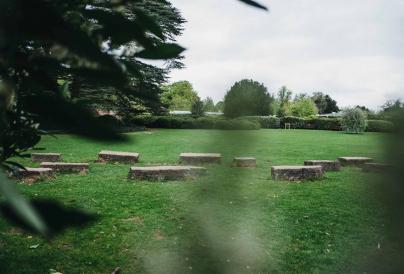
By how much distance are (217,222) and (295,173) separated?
967 cm

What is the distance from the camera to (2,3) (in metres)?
0.30

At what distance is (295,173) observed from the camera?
9.98 m

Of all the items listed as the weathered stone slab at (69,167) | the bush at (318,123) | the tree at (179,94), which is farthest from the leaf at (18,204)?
the tree at (179,94)

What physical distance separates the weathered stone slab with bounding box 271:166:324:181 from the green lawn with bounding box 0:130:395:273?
12.9 inches

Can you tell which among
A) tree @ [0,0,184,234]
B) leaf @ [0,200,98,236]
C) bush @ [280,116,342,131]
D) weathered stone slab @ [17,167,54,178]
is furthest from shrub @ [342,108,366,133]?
leaf @ [0,200,98,236]

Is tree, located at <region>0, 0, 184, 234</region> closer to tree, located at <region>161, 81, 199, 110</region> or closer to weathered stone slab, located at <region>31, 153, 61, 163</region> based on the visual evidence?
weathered stone slab, located at <region>31, 153, 61, 163</region>

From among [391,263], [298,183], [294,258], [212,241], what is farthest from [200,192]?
[298,183]

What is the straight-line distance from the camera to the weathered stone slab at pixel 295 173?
388 inches

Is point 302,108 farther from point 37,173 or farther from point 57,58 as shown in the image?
point 57,58

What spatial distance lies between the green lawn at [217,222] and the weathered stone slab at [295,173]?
33cm

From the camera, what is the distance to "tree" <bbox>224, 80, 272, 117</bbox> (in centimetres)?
52

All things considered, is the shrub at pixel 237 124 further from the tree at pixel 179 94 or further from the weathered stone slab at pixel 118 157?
the tree at pixel 179 94

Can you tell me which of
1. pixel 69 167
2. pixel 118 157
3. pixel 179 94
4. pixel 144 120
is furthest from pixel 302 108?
pixel 69 167

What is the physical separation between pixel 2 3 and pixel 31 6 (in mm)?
28
